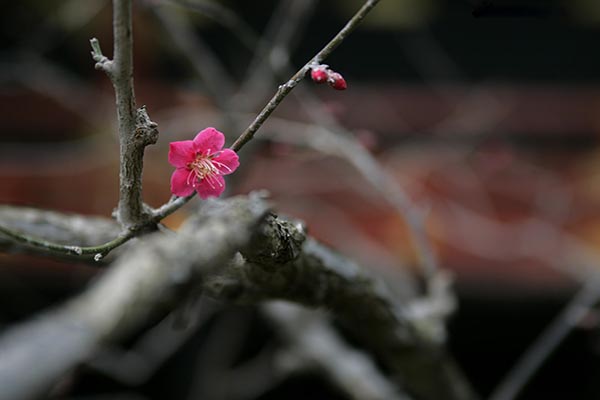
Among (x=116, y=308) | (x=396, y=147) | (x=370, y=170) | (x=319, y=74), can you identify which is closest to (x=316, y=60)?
(x=319, y=74)

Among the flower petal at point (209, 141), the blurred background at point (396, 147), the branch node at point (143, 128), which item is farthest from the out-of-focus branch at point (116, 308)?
the blurred background at point (396, 147)

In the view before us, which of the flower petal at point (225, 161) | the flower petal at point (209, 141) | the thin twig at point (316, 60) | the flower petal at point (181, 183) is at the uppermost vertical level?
the flower petal at point (209, 141)

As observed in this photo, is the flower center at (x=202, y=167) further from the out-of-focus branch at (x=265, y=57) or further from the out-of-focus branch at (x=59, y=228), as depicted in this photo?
the out-of-focus branch at (x=265, y=57)

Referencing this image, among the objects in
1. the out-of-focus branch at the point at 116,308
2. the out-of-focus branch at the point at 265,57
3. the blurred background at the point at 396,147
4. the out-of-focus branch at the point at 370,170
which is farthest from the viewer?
the blurred background at the point at 396,147

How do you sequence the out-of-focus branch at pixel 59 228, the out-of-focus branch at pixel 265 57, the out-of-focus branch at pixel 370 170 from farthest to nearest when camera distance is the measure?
the out-of-focus branch at pixel 265 57 < the out-of-focus branch at pixel 370 170 < the out-of-focus branch at pixel 59 228

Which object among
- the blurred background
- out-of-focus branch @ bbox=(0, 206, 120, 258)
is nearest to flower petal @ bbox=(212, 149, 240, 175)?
out-of-focus branch @ bbox=(0, 206, 120, 258)

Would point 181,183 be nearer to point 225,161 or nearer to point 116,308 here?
point 225,161

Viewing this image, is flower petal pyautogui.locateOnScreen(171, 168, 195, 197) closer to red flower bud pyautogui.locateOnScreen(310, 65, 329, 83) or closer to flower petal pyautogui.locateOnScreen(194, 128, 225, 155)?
flower petal pyautogui.locateOnScreen(194, 128, 225, 155)
